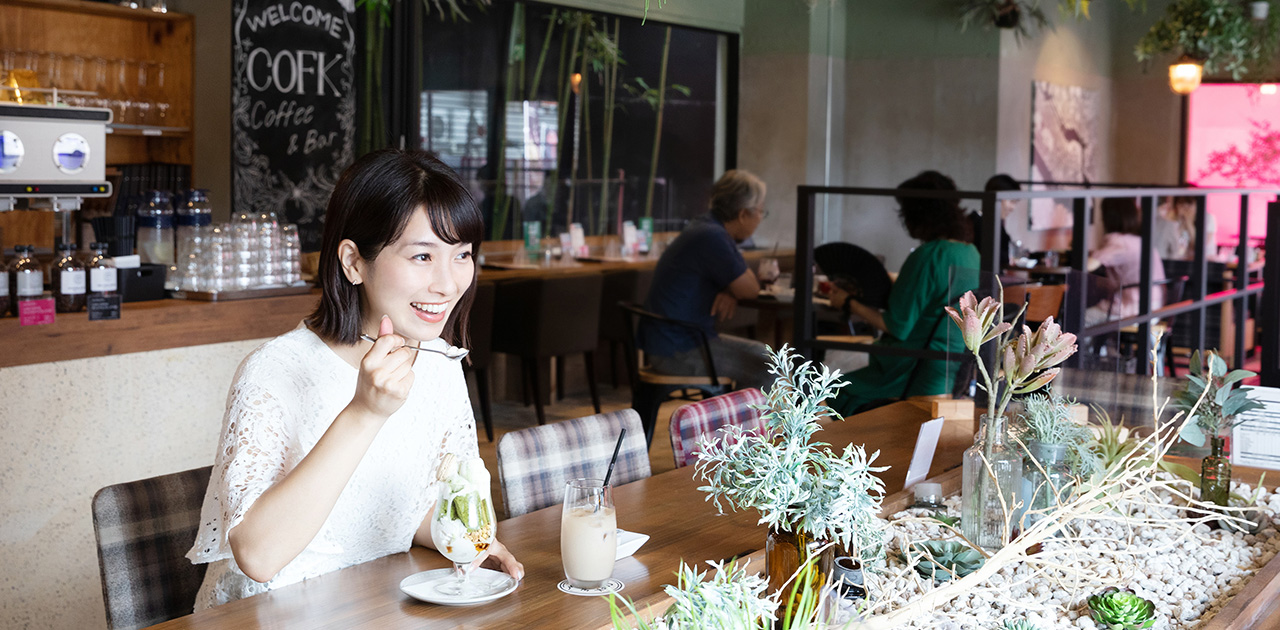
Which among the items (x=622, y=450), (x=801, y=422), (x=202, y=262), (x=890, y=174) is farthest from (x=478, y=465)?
(x=890, y=174)

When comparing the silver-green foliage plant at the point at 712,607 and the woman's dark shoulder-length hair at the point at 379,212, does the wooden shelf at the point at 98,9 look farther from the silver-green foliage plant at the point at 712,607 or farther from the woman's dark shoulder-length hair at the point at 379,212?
the silver-green foliage plant at the point at 712,607

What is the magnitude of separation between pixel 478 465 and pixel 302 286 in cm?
254

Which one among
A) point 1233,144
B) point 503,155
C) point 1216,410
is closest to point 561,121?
point 503,155

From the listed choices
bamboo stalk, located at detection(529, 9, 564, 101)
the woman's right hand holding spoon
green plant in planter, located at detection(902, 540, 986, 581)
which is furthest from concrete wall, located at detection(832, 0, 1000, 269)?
the woman's right hand holding spoon

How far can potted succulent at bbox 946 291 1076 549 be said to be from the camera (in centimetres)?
179

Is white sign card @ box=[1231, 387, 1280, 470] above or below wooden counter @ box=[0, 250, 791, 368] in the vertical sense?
below

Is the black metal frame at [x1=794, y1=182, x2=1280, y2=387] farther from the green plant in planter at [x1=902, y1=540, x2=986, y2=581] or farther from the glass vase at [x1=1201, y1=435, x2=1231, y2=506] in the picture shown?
the green plant in planter at [x1=902, y1=540, x2=986, y2=581]

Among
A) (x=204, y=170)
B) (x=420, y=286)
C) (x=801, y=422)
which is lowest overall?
(x=801, y=422)

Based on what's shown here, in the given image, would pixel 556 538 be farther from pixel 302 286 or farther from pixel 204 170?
pixel 204 170

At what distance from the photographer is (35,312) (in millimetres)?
3172

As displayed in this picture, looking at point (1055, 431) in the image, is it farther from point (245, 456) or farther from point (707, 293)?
point (707, 293)

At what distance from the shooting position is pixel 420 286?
1.77m

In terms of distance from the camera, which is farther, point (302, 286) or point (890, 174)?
point (890, 174)

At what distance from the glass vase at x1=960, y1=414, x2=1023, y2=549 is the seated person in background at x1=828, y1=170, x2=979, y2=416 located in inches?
84.7
